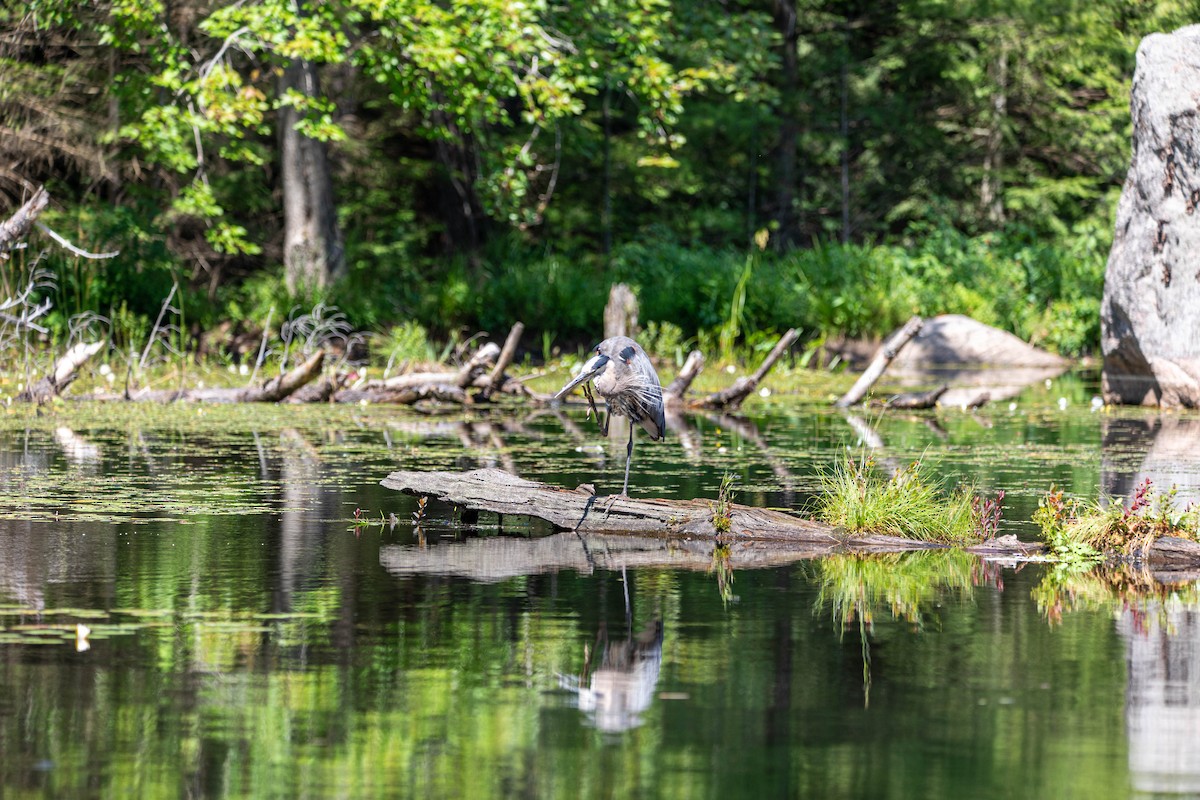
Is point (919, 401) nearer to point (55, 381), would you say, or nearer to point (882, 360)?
point (882, 360)

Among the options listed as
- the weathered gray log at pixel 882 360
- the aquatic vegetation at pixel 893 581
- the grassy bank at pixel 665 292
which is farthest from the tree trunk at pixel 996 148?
the aquatic vegetation at pixel 893 581

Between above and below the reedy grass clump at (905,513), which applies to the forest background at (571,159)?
above

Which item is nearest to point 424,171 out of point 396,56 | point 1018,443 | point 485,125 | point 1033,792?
point 485,125

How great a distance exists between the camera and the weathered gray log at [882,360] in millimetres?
17594

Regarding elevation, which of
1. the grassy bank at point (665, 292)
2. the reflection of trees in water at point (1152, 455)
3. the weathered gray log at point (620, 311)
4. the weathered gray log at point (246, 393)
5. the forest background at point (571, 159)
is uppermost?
the forest background at point (571, 159)

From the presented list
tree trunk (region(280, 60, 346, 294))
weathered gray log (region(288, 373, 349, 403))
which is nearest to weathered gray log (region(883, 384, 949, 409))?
weathered gray log (region(288, 373, 349, 403))

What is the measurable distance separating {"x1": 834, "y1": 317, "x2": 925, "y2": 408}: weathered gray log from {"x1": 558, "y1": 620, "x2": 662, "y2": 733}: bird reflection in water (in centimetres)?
1089

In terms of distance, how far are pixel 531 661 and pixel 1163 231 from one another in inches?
Result: 546

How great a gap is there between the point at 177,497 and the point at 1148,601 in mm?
6322

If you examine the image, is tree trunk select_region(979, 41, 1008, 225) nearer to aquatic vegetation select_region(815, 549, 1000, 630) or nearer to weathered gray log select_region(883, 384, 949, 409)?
weathered gray log select_region(883, 384, 949, 409)

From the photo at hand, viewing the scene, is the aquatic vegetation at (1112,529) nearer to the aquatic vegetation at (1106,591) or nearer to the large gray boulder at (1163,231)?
the aquatic vegetation at (1106,591)

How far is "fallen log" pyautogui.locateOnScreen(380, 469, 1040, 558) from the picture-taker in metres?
9.52

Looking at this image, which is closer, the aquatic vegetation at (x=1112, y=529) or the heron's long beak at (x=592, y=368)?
the aquatic vegetation at (x=1112, y=529)

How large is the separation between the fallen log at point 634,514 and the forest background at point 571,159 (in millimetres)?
10518
